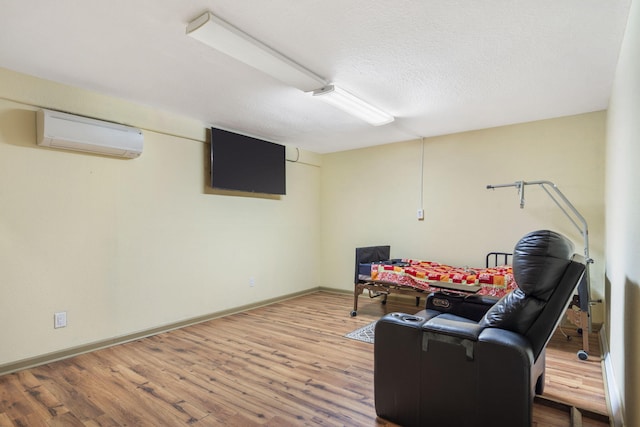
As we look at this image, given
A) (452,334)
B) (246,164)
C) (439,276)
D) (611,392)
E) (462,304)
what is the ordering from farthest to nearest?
1. (246,164)
2. (439,276)
3. (462,304)
4. (611,392)
5. (452,334)

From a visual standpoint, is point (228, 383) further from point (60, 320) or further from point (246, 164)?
point (246, 164)

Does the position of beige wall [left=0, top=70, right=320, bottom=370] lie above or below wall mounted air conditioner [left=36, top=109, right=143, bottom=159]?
below

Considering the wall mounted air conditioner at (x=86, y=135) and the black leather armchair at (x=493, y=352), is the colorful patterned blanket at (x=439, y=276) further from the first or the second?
the wall mounted air conditioner at (x=86, y=135)

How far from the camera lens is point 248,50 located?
2.23m

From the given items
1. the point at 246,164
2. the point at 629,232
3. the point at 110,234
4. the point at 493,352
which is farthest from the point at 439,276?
the point at 110,234

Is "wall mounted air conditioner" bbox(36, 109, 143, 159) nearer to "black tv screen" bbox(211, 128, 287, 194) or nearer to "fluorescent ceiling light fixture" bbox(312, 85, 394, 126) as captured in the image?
"black tv screen" bbox(211, 128, 287, 194)

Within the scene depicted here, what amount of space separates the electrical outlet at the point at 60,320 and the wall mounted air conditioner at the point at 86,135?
1.43 m

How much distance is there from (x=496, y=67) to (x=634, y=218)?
146cm

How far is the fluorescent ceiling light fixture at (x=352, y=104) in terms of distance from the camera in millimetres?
2939

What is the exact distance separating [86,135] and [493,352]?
3.41m

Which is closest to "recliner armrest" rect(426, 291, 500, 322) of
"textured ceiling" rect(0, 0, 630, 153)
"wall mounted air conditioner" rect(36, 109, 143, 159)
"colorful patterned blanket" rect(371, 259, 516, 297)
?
"colorful patterned blanket" rect(371, 259, 516, 297)

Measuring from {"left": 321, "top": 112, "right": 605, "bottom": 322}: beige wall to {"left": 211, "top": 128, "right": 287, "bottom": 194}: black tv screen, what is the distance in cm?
126

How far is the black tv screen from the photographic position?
4.09 metres

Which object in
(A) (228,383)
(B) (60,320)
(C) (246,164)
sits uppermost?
(C) (246,164)
